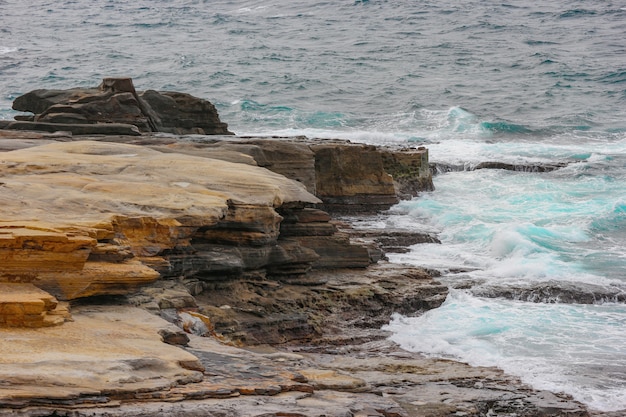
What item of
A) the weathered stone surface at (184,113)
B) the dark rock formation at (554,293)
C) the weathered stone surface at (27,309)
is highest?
A: the weathered stone surface at (27,309)

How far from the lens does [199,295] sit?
36.1ft

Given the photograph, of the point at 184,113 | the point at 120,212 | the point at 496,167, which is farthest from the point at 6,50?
the point at 120,212

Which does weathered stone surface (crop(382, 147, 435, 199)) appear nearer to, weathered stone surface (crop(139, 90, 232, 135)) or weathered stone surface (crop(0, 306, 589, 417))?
weathered stone surface (crop(139, 90, 232, 135))

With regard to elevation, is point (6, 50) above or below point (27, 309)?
below

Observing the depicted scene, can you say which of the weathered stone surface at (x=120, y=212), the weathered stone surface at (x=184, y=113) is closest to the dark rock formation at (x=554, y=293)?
the weathered stone surface at (x=120, y=212)

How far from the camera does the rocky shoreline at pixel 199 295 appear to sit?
271 inches

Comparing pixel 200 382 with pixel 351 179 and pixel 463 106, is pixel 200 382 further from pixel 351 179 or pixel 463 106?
pixel 463 106

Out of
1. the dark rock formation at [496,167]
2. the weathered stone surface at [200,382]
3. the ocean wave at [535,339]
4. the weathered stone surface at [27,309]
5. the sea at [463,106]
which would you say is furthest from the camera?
the dark rock formation at [496,167]

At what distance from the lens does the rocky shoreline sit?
22.6 feet

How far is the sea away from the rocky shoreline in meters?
1.01

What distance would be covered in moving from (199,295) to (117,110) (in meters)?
9.80

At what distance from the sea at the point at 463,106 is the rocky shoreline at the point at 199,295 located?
3.32ft

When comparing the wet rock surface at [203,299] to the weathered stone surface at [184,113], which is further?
the weathered stone surface at [184,113]

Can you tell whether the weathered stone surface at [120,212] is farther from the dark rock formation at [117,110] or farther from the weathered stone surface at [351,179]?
the weathered stone surface at [351,179]
